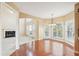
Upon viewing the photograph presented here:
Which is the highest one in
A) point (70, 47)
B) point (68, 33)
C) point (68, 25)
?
point (68, 25)

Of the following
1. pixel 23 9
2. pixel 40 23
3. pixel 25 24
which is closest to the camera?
pixel 23 9

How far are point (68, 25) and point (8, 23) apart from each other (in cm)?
112

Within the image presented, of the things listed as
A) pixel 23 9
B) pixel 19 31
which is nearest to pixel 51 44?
pixel 19 31

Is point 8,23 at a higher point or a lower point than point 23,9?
lower

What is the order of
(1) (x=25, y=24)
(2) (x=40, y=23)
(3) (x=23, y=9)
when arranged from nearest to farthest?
(3) (x=23, y=9) → (1) (x=25, y=24) → (2) (x=40, y=23)

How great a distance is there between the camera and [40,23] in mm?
2283

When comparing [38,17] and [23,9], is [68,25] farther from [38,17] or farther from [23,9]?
[23,9]

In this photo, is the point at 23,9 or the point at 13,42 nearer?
the point at 23,9

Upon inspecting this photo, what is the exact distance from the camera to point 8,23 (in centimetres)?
210

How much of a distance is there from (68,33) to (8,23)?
3.73 ft

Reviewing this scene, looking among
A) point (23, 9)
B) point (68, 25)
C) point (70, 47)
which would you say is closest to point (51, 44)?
point (70, 47)

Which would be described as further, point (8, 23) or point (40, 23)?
point (40, 23)

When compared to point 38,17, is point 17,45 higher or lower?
lower

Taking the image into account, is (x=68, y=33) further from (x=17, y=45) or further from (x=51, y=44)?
(x=17, y=45)
